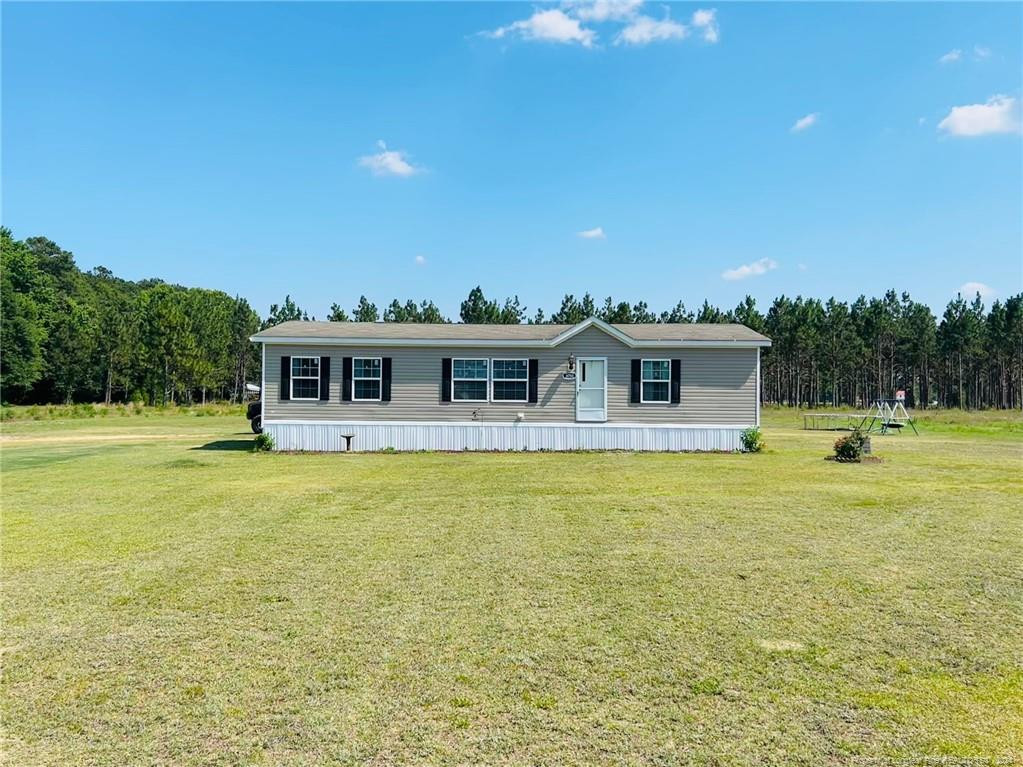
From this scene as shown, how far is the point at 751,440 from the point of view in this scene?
55.7 ft

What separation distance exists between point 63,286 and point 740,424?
74.3 m

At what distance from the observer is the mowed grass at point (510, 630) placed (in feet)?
10.2

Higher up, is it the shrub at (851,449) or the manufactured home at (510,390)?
the manufactured home at (510,390)

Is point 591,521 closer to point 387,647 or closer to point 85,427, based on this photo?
point 387,647

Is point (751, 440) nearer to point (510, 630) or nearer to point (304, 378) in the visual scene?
point (304, 378)

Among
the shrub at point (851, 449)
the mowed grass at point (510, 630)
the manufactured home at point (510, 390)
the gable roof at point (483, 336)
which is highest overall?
the gable roof at point (483, 336)

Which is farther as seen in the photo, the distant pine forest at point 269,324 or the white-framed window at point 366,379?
the distant pine forest at point 269,324

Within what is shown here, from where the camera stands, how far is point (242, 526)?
7.77 metres

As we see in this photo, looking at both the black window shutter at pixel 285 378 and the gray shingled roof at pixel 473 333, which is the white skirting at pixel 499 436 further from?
the gray shingled roof at pixel 473 333

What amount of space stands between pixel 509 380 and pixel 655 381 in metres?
3.95

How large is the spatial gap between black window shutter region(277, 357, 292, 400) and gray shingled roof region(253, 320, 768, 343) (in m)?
0.69

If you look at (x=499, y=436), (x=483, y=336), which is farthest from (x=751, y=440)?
(x=483, y=336)

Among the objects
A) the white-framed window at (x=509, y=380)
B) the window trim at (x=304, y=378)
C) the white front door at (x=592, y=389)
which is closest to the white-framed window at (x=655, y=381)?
the white front door at (x=592, y=389)

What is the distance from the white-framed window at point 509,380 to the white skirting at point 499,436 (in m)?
0.77
